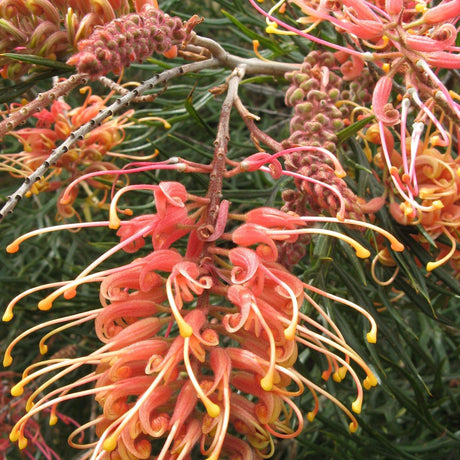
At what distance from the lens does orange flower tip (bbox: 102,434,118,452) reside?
45 cm

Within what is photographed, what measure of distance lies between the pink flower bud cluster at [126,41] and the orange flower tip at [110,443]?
314 millimetres

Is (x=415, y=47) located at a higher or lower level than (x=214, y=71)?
higher

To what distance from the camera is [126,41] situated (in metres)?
0.53

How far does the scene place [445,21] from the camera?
60 cm

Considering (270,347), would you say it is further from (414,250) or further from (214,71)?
(214,71)

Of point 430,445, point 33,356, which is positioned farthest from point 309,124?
point 33,356

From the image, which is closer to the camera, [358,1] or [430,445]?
[358,1]

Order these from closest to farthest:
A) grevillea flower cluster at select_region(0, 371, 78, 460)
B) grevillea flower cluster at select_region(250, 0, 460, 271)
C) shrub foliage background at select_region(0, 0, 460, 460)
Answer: grevillea flower cluster at select_region(250, 0, 460, 271)
shrub foliage background at select_region(0, 0, 460, 460)
grevillea flower cluster at select_region(0, 371, 78, 460)

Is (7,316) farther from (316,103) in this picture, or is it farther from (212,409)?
(316,103)

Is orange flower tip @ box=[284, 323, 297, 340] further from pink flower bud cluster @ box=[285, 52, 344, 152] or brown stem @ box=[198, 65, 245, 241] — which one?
pink flower bud cluster @ box=[285, 52, 344, 152]

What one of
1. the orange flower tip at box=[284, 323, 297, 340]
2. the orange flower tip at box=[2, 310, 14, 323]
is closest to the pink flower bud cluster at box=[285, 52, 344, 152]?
the orange flower tip at box=[284, 323, 297, 340]

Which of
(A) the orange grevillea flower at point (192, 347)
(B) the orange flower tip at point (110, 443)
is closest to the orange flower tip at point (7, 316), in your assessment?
(A) the orange grevillea flower at point (192, 347)

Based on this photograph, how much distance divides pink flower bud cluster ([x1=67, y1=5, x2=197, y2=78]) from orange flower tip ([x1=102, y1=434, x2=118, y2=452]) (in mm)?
314

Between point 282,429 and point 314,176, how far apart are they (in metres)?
0.25
